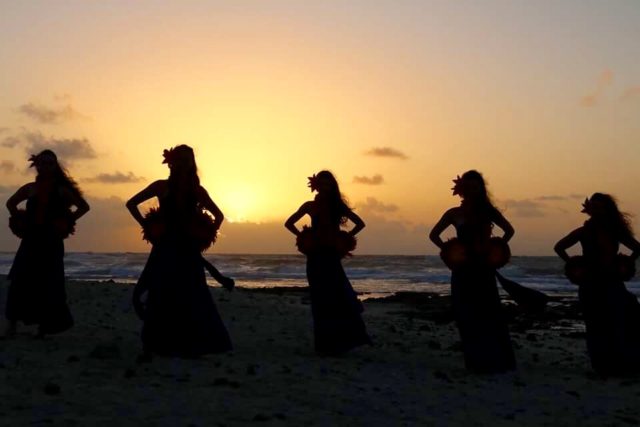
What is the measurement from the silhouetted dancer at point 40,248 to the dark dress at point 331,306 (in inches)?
129

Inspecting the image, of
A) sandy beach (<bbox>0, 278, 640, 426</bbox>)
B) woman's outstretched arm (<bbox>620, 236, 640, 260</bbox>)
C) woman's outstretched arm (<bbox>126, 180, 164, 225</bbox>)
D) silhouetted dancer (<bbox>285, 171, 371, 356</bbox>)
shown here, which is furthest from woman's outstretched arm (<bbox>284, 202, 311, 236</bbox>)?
woman's outstretched arm (<bbox>620, 236, 640, 260</bbox>)

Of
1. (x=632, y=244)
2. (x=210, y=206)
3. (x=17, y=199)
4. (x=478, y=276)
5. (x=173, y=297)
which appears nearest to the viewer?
(x=173, y=297)

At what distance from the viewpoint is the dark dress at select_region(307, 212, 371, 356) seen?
10.3 meters

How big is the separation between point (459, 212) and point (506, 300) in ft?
63.0

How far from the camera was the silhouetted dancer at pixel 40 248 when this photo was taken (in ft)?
32.0

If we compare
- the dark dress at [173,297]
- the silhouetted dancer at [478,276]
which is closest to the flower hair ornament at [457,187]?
the silhouetted dancer at [478,276]

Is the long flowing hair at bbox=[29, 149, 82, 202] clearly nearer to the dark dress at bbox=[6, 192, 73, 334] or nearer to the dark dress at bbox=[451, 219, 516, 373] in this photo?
the dark dress at bbox=[6, 192, 73, 334]

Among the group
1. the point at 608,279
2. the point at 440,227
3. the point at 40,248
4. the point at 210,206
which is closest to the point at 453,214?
the point at 440,227

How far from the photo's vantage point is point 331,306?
33.9ft

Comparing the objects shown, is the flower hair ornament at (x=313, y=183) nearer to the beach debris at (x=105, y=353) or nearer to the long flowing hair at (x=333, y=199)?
the long flowing hair at (x=333, y=199)

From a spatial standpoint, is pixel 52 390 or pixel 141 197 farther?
pixel 141 197

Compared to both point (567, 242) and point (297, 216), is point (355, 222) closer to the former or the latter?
point (297, 216)

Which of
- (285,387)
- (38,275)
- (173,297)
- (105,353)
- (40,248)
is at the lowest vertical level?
(285,387)

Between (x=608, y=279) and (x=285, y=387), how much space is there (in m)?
4.36
